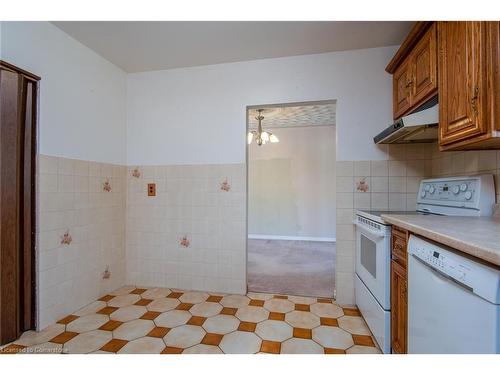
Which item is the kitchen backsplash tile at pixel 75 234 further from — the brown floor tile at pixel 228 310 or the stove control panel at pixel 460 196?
the stove control panel at pixel 460 196

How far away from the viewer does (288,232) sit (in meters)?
4.80

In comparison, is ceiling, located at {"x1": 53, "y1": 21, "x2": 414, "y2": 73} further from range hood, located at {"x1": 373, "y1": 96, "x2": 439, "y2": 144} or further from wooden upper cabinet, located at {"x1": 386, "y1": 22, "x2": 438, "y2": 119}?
range hood, located at {"x1": 373, "y1": 96, "x2": 439, "y2": 144}

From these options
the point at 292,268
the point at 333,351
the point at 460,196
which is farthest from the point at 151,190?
the point at 460,196

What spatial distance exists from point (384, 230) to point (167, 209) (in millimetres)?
1884

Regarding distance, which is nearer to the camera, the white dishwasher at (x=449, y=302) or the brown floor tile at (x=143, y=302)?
the white dishwasher at (x=449, y=302)

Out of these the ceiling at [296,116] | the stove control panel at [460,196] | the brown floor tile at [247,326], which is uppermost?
the ceiling at [296,116]

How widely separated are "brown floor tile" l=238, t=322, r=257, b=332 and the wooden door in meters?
1.41

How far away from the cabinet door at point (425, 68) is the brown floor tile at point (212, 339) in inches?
78.1

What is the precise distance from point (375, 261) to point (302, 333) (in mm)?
681

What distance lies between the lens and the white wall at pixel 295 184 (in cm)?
459

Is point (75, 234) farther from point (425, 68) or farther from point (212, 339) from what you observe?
point (425, 68)

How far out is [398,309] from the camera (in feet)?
4.16

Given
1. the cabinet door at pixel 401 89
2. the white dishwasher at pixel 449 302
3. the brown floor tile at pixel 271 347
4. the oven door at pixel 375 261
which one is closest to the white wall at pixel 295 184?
the cabinet door at pixel 401 89

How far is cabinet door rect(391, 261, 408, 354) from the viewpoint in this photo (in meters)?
1.21
